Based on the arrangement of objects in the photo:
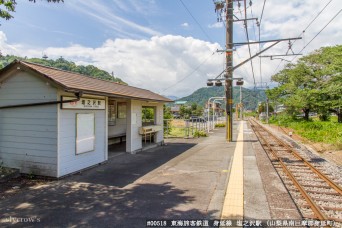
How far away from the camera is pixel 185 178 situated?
7562 mm

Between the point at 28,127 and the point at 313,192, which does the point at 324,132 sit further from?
the point at 28,127

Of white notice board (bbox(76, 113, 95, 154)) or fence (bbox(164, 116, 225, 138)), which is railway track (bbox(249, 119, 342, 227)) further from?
fence (bbox(164, 116, 225, 138))

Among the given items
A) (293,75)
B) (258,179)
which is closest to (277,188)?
(258,179)

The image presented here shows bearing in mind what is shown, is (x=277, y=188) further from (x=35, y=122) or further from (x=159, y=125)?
(x=159, y=125)

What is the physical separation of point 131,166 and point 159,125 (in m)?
A: 6.16

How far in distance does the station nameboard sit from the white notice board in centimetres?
28

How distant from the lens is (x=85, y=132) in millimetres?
8438

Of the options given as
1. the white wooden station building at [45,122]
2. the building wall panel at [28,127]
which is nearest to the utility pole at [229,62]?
the white wooden station building at [45,122]

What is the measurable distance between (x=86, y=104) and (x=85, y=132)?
956mm

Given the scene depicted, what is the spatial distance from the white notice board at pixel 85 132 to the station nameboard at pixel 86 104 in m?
0.28

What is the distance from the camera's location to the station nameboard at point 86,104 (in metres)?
7.69

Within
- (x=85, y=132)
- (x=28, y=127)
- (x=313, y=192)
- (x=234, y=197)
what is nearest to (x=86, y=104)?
(x=85, y=132)

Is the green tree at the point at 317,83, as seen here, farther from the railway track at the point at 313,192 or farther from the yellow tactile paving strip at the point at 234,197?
the yellow tactile paving strip at the point at 234,197

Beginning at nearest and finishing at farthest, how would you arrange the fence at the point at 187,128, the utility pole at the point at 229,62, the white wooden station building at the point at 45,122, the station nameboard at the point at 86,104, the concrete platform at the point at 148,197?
the concrete platform at the point at 148,197 < the white wooden station building at the point at 45,122 < the station nameboard at the point at 86,104 < the utility pole at the point at 229,62 < the fence at the point at 187,128
